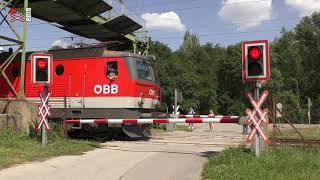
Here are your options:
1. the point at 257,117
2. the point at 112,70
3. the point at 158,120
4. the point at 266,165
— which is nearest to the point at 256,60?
the point at 257,117

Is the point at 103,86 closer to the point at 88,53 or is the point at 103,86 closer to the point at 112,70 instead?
the point at 112,70

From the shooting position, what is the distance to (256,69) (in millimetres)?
12867

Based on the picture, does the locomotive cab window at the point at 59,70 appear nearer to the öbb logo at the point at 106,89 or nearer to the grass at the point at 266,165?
the öbb logo at the point at 106,89

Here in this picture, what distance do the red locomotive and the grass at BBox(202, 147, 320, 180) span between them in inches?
300

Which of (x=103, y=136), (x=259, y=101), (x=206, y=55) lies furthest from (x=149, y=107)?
(x=206, y=55)

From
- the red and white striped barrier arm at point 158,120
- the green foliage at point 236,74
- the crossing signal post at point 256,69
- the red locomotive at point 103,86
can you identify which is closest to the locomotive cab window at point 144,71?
the red locomotive at point 103,86

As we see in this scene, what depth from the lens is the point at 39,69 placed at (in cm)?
1616

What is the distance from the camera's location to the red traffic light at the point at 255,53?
506 inches

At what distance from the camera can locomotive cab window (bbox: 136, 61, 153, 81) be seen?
2093 centimetres

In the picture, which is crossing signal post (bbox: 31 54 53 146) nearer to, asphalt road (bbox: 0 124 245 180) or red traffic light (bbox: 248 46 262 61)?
asphalt road (bbox: 0 124 245 180)

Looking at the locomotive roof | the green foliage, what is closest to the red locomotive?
the locomotive roof

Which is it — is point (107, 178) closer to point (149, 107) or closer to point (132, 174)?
point (132, 174)

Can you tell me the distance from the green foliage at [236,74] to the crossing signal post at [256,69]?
5713cm

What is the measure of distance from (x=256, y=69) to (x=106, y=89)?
8821 mm
